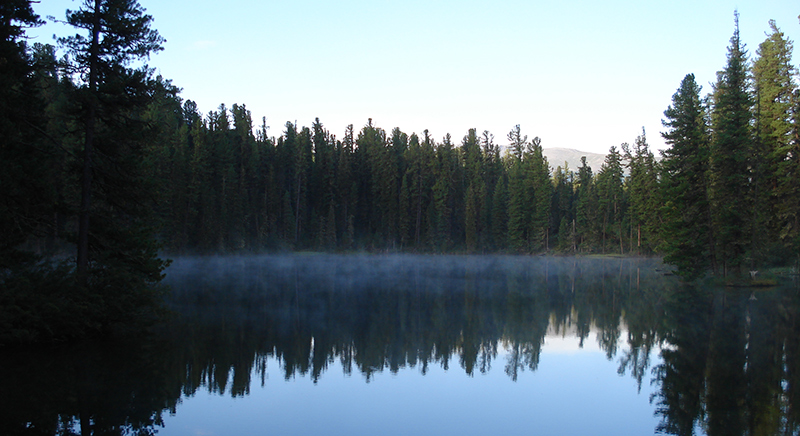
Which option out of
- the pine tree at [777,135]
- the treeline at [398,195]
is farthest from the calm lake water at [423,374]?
the treeline at [398,195]

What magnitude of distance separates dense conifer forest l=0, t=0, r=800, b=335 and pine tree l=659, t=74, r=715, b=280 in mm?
107

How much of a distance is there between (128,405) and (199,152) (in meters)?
63.0

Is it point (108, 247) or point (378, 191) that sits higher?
point (378, 191)

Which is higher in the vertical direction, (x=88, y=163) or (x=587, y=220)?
(x=587, y=220)

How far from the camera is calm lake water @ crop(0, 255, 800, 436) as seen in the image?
31.5 ft

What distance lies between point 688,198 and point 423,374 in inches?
1042

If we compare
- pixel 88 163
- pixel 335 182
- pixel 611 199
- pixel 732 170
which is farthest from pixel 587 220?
pixel 88 163

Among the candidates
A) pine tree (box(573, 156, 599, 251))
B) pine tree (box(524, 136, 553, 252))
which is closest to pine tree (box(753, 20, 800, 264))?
Answer: pine tree (box(573, 156, 599, 251))

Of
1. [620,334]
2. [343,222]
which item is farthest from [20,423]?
[343,222]

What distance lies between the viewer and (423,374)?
13.2 m

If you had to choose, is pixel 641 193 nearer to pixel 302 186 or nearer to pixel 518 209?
pixel 518 209

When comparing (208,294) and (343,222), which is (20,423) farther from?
(343,222)

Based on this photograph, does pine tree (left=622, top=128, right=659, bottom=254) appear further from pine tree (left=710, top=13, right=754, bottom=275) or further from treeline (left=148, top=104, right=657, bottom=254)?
pine tree (left=710, top=13, right=754, bottom=275)

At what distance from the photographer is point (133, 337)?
16.2 meters
